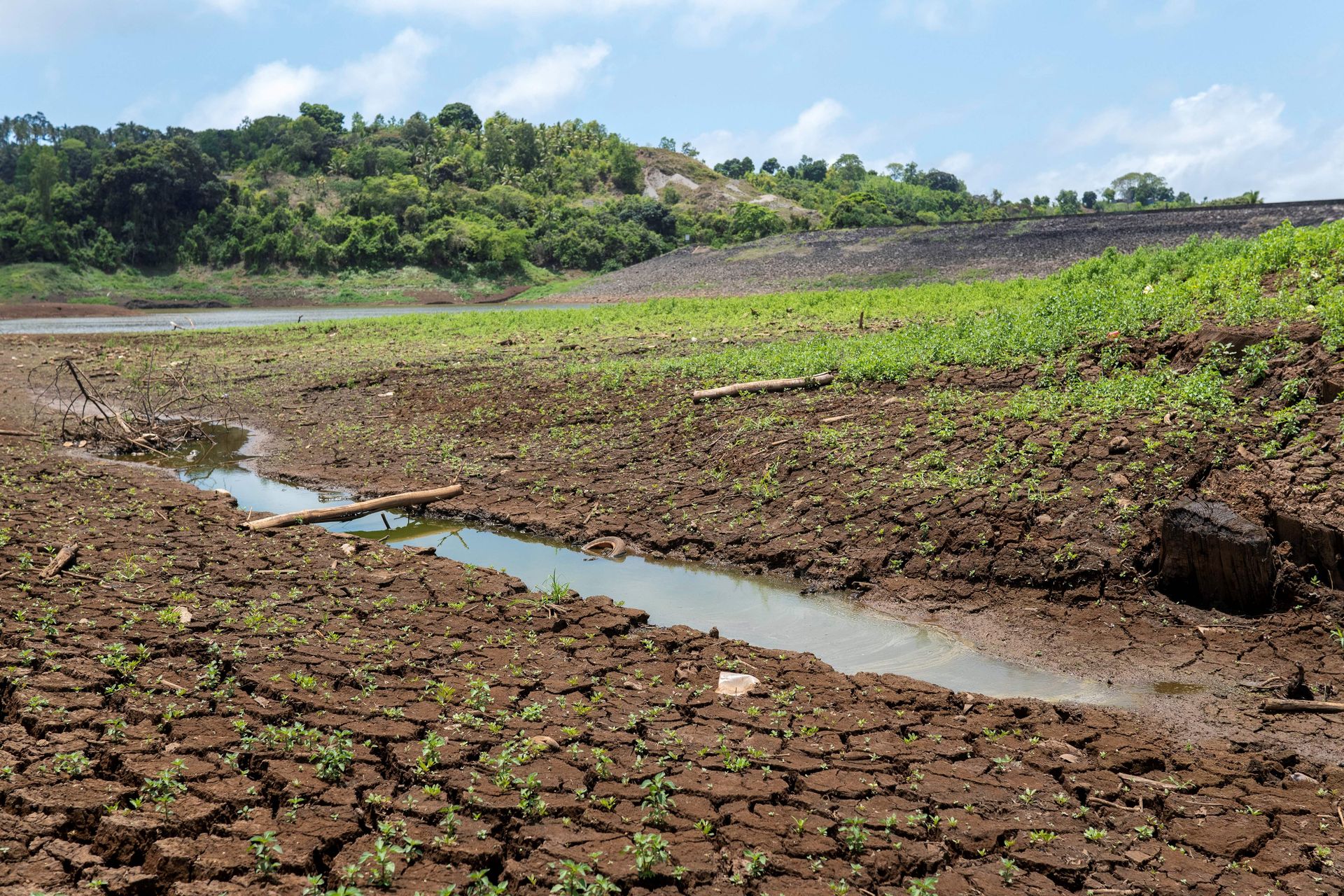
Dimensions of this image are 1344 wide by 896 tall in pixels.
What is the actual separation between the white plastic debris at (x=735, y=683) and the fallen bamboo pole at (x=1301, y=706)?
10.1 feet

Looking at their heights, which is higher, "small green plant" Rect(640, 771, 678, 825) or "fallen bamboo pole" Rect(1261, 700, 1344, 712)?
"small green plant" Rect(640, 771, 678, 825)

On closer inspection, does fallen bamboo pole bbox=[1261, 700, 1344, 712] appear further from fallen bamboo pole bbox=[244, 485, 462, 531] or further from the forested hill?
the forested hill

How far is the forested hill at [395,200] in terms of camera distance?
65.2m

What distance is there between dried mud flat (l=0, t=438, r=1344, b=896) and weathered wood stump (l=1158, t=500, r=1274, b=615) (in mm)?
2058

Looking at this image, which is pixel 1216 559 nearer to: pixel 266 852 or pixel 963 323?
pixel 266 852

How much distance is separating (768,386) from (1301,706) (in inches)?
331

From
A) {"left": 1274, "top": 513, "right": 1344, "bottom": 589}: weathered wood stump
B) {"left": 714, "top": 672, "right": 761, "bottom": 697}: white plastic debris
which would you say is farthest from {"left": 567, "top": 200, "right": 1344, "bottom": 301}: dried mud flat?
{"left": 714, "top": 672, "right": 761, "bottom": 697}: white plastic debris

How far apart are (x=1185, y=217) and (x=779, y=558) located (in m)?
44.5

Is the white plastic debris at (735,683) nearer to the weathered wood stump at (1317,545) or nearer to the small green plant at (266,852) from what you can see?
the small green plant at (266,852)

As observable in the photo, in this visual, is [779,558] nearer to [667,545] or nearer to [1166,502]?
[667,545]

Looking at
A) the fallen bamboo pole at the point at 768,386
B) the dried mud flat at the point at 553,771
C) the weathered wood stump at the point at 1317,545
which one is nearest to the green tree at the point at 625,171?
the fallen bamboo pole at the point at 768,386

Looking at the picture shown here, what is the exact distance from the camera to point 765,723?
532 cm

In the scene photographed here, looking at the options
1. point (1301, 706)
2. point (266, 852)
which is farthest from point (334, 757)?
point (1301, 706)

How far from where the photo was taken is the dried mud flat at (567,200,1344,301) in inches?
1698
